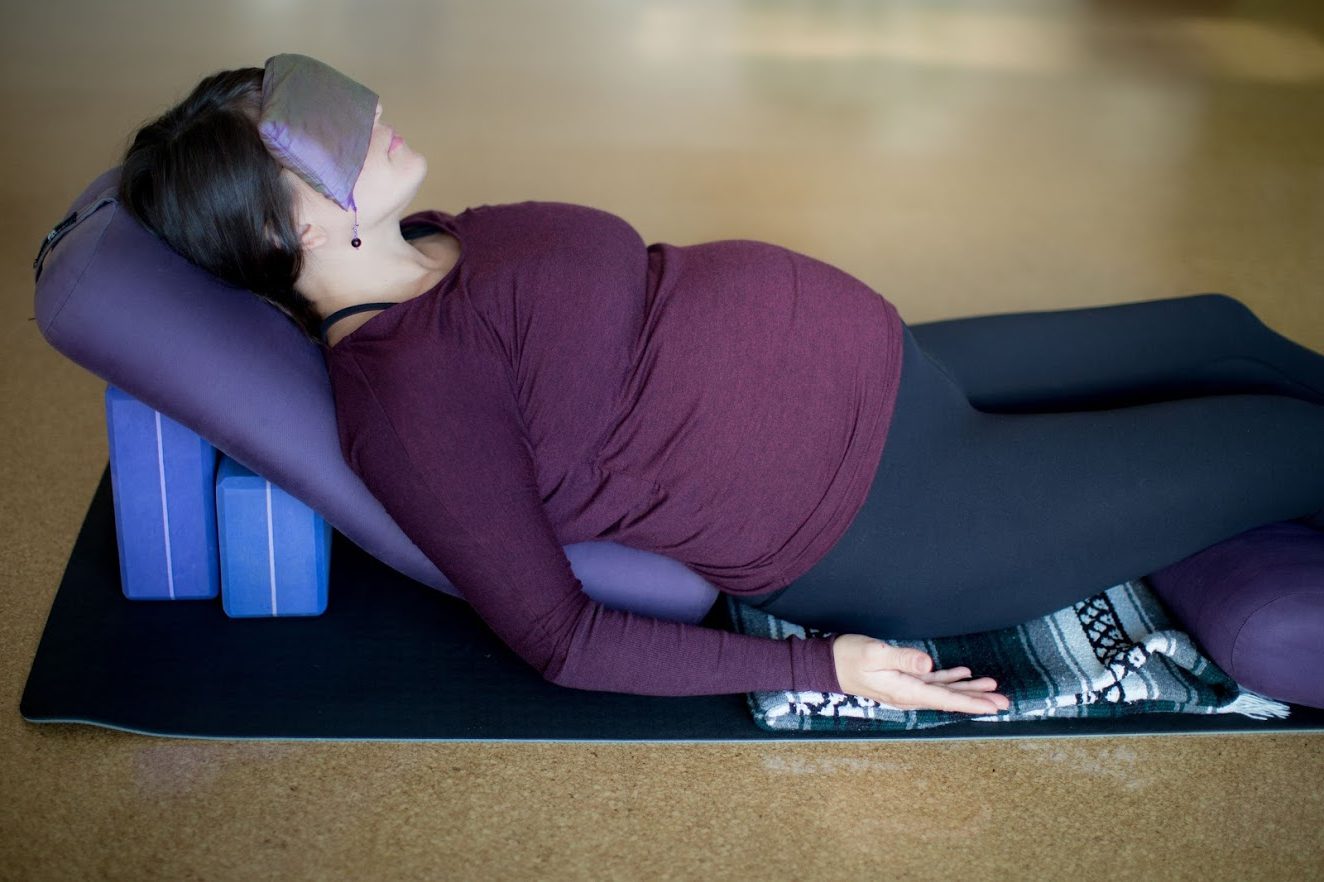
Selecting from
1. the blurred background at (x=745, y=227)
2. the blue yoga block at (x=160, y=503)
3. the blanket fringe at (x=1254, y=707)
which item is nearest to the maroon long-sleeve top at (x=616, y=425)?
the blurred background at (x=745, y=227)

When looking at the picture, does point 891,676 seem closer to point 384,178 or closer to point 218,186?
point 384,178

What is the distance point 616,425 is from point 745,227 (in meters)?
1.72

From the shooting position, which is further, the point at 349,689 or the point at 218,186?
the point at 349,689

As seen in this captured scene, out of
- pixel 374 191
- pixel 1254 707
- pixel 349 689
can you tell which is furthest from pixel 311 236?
pixel 1254 707

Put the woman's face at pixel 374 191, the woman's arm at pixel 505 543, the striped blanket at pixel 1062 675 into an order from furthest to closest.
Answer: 1. the striped blanket at pixel 1062 675
2. the woman's face at pixel 374 191
3. the woman's arm at pixel 505 543

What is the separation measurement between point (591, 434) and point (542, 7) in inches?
142

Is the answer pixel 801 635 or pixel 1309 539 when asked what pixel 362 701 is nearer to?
pixel 801 635

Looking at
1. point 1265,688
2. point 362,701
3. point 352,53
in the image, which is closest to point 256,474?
point 362,701

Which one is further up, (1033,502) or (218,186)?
(218,186)

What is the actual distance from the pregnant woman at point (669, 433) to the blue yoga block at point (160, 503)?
0.91 feet

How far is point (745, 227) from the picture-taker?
3.31 meters

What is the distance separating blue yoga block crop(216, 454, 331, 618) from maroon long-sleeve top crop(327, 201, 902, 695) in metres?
0.30

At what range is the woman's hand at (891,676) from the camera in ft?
5.52

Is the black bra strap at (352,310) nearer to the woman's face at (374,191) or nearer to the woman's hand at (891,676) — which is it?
the woman's face at (374,191)
